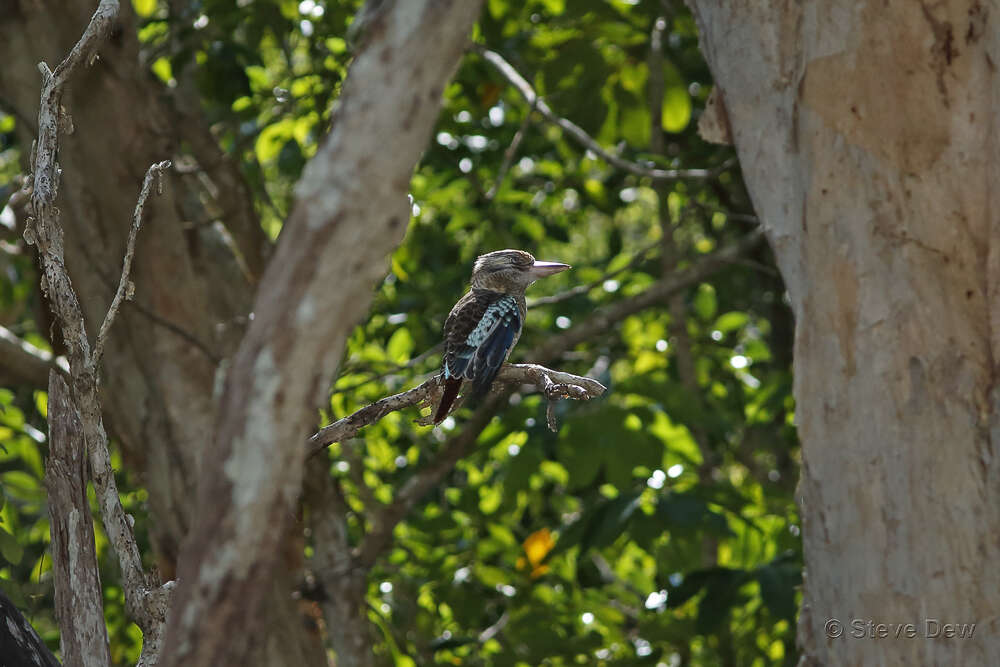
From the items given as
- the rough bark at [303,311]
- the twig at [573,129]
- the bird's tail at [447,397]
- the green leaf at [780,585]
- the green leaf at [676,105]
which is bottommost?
the green leaf at [780,585]

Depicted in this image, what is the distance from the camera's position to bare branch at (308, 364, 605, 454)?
2406 millimetres

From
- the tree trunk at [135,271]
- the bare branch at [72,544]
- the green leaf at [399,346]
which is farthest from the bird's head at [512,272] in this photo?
the bare branch at [72,544]

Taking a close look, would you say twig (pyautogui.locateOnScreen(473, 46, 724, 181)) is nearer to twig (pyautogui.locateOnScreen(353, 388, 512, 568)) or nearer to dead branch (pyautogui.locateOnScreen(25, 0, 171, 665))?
twig (pyautogui.locateOnScreen(353, 388, 512, 568))

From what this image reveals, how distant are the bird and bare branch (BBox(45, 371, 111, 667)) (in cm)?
104

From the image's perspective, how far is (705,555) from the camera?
608 cm

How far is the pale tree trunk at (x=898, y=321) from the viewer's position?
9.73 ft

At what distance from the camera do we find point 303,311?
1171mm

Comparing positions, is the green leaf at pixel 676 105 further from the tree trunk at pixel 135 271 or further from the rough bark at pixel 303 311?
the rough bark at pixel 303 311

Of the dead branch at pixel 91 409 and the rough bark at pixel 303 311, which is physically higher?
the rough bark at pixel 303 311

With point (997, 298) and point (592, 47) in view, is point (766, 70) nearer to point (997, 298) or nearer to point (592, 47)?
point (997, 298)

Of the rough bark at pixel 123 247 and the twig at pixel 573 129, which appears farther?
the twig at pixel 573 129

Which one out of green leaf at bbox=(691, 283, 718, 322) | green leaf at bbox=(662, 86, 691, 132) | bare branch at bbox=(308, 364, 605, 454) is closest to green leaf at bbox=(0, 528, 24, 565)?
bare branch at bbox=(308, 364, 605, 454)

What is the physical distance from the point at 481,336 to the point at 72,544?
1521 millimetres

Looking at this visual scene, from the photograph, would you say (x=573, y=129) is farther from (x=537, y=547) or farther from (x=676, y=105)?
(x=537, y=547)
